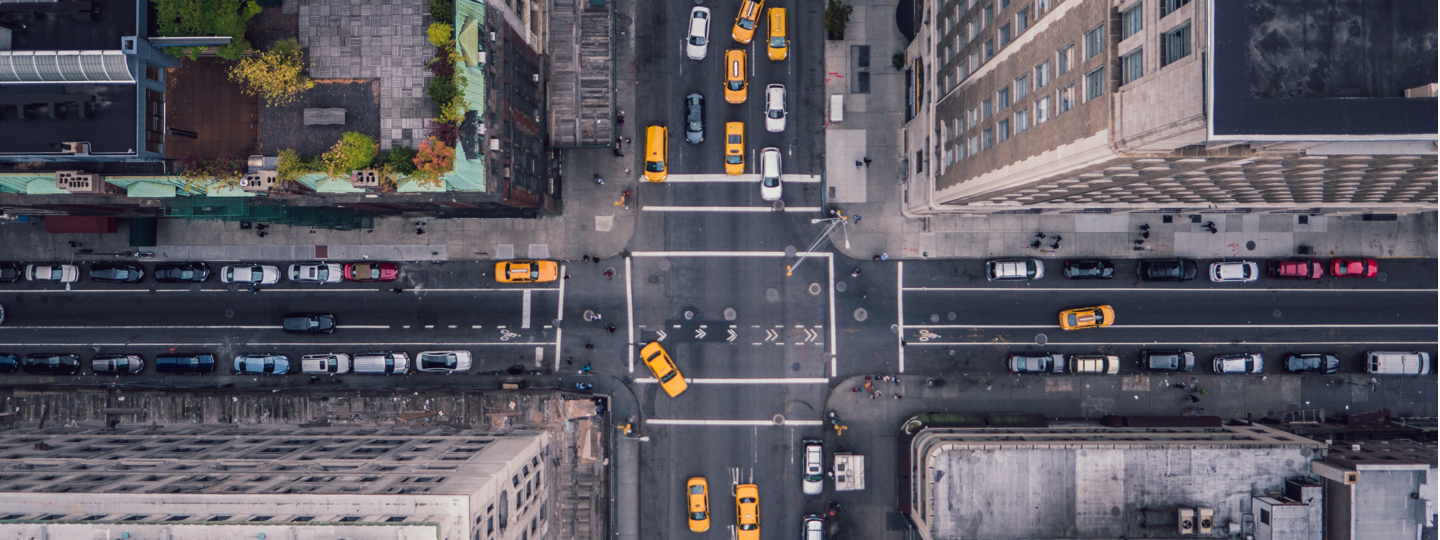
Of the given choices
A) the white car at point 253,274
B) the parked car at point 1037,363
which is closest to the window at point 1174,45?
the parked car at point 1037,363

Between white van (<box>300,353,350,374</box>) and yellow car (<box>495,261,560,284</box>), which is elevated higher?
yellow car (<box>495,261,560,284</box>)

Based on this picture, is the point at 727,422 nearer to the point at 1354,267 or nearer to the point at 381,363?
the point at 381,363

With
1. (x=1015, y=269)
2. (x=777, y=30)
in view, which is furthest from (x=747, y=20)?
(x=1015, y=269)

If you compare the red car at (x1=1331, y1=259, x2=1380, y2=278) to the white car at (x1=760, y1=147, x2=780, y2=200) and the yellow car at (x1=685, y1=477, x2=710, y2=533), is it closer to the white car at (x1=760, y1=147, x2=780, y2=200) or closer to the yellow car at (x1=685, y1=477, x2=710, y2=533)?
the white car at (x1=760, y1=147, x2=780, y2=200)

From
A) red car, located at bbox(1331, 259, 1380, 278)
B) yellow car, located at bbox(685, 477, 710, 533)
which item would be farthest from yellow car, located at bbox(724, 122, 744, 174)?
red car, located at bbox(1331, 259, 1380, 278)

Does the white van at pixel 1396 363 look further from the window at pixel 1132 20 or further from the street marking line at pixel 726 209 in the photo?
the window at pixel 1132 20

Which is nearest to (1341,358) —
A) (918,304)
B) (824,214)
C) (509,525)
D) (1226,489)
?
(1226,489)
